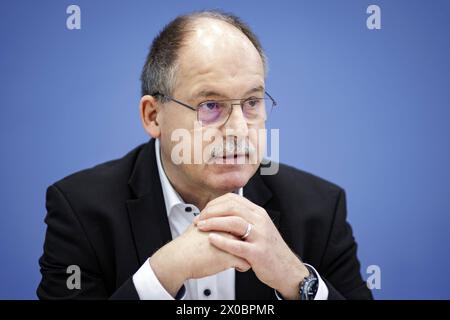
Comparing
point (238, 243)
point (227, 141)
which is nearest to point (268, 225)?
point (238, 243)

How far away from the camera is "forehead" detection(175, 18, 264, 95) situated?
90.2 inches

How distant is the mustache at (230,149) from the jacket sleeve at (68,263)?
709 mm

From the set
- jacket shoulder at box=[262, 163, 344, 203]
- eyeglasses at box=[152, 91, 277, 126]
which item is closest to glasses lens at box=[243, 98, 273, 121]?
eyeglasses at box=[152, 91, 277, 126]

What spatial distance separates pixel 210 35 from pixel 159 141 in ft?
2.14

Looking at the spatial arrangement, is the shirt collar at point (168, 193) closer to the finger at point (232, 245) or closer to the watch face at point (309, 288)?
the finger at point (232, 245)

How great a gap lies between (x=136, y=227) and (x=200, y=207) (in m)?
0.38

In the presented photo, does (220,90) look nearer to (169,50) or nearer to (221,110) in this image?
(221,110)

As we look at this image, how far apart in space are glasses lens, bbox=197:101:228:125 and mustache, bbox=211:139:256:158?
0.11 m

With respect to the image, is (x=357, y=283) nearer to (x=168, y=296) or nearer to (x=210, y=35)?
(x=168, y=296)

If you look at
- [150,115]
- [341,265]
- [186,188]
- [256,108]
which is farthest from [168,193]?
[341,265]

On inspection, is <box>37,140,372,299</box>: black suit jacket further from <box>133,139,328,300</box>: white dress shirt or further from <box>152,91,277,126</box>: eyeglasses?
<box>152,91,277,126</box>: eyeglasses

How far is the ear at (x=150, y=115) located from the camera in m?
2.59

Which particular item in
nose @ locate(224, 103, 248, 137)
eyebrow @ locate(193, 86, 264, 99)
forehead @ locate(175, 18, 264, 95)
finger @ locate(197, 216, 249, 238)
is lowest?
finger @ locate(197, 216, 249, 238)
